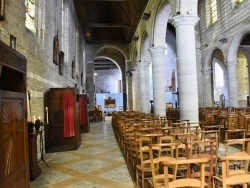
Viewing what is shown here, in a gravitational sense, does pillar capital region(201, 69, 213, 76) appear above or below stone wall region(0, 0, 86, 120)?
above

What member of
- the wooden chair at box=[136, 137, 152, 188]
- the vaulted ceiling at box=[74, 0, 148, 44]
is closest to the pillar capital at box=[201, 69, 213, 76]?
the vaulted ceiling at box=[74, 0, 148, 44]

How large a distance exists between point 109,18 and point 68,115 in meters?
15.3

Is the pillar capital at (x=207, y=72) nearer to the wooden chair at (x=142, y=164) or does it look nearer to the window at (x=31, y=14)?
the window at (x=31, y=14)

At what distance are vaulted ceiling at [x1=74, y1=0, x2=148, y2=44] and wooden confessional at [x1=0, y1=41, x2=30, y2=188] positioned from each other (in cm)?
1203

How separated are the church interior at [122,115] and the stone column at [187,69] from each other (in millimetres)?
34

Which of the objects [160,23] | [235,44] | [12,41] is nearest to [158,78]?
[160,23]

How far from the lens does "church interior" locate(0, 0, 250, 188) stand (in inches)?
98.5

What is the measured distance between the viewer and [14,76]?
295cm

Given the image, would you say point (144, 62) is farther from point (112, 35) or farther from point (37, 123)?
point (37, 123)

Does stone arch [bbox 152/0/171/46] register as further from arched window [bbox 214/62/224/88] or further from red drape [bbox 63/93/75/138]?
arched window [bbox 214/62/224/88]

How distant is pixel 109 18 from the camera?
20344mm

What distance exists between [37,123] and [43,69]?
8.38 ft

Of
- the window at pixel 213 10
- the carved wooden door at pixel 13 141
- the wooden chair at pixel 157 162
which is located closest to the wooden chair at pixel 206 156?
the wooden chair at pixel 157 162

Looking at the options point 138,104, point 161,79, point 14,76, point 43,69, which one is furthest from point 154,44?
point 14,76
